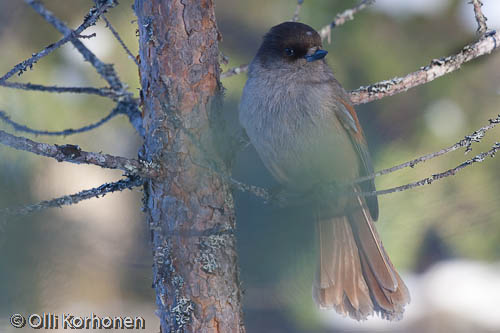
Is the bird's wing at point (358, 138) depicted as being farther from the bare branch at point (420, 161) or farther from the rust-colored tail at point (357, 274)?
the bare branch at point (420, 161)

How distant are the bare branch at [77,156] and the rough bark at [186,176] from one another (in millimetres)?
71

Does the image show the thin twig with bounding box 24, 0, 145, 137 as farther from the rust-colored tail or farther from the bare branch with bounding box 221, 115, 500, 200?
the rust-colored tail

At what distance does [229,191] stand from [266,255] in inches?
18.0

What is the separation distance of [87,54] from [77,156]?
3.51 ft

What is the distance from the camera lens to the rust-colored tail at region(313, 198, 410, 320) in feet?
7.41

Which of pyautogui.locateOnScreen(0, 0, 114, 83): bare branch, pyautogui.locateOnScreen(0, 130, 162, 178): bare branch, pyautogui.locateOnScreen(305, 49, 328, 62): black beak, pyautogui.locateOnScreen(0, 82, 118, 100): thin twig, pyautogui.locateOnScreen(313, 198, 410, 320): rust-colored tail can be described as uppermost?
pyautogui.locateOnScreen(305, 49, 328, 62): black beak

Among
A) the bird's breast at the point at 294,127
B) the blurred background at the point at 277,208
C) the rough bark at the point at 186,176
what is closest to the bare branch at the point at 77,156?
the rough bark at the point at 186,176

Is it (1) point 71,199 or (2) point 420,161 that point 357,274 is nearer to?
(2) point 420,161

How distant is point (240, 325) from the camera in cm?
172

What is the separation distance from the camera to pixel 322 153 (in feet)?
7.45

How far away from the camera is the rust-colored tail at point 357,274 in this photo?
226cm

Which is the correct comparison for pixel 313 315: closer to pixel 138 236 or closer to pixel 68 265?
pixel 138 236

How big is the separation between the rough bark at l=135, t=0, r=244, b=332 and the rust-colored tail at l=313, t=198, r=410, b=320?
0.71 m

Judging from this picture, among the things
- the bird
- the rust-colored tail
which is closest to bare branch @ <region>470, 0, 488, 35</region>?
the bird
